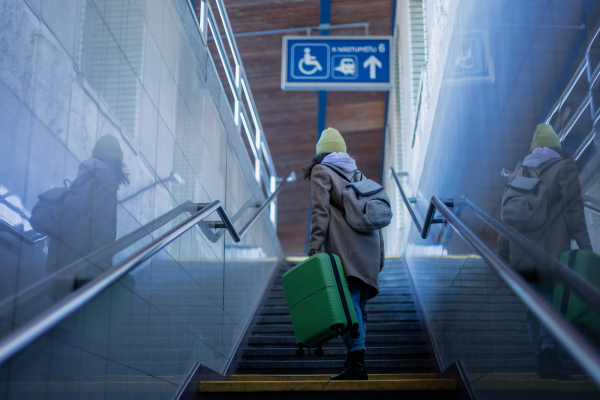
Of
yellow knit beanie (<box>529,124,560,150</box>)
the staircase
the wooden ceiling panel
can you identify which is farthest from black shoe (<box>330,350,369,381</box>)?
the wooden ceiling panel

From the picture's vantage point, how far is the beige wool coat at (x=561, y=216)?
1689 millimetres

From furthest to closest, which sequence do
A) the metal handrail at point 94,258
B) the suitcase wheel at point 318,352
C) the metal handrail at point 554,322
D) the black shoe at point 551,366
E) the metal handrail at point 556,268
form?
the suitcase wheel at point 318,352 → the black shoe at point 551,366 → the metal handrail at point 94,258 → the metal handrail at point 556,268 → the metal handrail at point 554,322

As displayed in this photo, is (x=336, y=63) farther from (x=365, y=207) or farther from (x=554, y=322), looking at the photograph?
(x=554, y=322)

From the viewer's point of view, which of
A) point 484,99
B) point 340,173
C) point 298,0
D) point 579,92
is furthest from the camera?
point 298,0

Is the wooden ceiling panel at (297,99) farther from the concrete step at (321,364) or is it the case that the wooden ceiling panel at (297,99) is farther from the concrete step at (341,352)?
the concrete step at (321,364)

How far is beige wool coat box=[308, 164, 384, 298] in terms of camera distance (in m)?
3.36

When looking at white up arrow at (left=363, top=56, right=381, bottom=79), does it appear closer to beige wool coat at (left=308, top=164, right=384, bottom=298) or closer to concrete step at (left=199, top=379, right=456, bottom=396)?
beige wool coat at (left=308, top=164, right=384, bottom=298)

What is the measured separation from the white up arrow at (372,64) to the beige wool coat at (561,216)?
4.96 meters

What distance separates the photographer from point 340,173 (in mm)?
3686

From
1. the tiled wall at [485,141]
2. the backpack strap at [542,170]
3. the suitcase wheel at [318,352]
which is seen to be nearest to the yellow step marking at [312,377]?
the tiled wall at [485,141]

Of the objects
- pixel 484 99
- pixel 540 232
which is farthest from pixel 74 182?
pixel 484 99

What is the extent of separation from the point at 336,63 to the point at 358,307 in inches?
161

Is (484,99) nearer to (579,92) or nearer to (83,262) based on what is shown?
(579,92)

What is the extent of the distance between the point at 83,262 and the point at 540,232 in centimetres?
148
